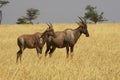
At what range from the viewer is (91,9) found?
78500mm

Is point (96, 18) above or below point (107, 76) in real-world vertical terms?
below

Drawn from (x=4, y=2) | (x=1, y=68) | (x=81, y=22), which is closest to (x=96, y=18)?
(x=4, y=2)

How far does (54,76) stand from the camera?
7.16 m

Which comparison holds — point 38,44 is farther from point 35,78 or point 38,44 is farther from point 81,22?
point 35,78

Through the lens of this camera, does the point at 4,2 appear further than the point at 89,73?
Yes

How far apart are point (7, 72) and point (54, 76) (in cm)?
103

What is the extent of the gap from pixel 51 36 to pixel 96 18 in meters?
61.6

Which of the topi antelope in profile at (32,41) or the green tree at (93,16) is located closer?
the topi antelope in profile at (32,41)

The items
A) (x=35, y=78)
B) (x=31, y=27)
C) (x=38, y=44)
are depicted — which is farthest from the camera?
(x=31, y=27)

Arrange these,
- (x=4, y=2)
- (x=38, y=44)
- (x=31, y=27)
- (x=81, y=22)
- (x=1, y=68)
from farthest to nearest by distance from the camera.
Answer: (x=4, y=2)
(x=31, y=27)
(x=81, y=22)
(x=38, y=44)
(x=1, y=68)

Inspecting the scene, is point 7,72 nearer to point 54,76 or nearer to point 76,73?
point 54,76

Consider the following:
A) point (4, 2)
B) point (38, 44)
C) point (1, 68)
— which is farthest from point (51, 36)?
point (4, 2)

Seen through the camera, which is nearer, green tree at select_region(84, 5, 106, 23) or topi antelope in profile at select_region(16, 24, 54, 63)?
topi antelope in profile at select_region(16, 24, 54, 63)

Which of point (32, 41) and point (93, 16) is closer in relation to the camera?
point (32, 41)
